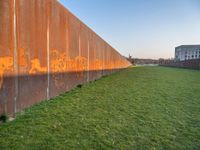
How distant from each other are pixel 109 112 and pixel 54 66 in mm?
2088

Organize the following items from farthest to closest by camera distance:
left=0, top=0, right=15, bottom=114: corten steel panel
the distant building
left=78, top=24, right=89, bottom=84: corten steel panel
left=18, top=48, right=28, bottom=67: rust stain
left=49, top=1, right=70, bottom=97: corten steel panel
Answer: the distant building < left=78, top=24, right=89, bottom=84: corten steel panel < left=49, top=1, right=70, bottom=97: corten steel panel < left=18, top=48, right=28, bottom=67: rust stain < left=0, top=0, right=15, bottom=114: corten steel panel

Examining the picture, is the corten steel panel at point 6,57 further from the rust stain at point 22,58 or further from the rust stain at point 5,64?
the rust stain at point 22,58

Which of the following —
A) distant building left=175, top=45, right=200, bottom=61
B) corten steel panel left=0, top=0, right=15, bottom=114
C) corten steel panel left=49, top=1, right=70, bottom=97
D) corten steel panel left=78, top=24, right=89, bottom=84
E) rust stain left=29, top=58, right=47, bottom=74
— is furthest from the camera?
distant building left=175, top=45, right=200, bottom=61

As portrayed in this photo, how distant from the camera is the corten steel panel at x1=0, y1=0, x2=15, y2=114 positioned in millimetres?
3520

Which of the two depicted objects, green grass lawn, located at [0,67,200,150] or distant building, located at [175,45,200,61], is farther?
distant building, located at [175,45,200,61]

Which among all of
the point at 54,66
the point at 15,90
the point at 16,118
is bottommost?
the point at 16,118

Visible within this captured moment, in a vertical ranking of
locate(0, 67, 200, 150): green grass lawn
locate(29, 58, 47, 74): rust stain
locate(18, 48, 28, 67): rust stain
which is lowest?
locate(0, 67, 200, 150): green grass lawn

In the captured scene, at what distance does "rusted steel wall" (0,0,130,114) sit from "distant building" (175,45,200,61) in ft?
285

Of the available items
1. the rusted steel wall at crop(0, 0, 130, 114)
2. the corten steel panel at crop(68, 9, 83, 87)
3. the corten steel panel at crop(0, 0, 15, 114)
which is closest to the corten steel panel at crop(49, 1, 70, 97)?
the rusted steel wall at crop(0, 0, 130, 114)

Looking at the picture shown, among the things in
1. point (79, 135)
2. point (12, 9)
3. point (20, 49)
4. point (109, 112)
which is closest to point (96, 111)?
point (109, 112)

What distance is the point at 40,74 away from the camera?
4.84 metres

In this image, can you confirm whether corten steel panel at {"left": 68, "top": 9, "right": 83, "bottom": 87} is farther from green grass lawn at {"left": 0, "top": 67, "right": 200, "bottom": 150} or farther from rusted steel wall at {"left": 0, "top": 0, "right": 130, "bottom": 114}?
green grass lawn at {"left": 0, "top": 67, "right": 200, "bottom": 150}

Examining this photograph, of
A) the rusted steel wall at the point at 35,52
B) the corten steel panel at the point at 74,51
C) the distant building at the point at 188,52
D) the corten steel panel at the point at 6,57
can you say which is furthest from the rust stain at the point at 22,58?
the distant building at the point at 188,52

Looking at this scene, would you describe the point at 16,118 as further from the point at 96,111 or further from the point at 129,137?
the point at 129,137
